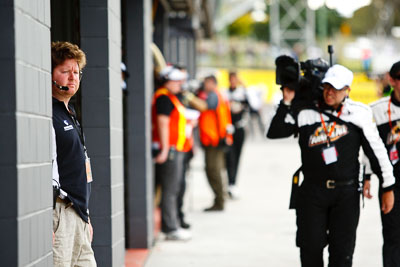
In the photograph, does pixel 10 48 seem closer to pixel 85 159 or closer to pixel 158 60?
pixel 85 159

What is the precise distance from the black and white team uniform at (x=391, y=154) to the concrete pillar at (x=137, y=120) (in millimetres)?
2756

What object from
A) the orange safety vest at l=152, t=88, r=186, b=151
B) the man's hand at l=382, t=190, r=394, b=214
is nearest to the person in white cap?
the orange safety vest at l=152, t=88, r=186, b=151

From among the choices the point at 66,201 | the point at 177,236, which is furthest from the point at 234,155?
the point at 66,201

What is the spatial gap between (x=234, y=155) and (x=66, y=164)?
30.3ft

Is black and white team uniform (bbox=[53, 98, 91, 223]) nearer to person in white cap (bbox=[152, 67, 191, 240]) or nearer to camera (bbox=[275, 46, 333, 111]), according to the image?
camera (bbox=[275, 46, 333, 111])

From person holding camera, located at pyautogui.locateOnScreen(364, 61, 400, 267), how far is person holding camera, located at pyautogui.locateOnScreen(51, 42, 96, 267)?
248 cm

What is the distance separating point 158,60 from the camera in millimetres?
10219

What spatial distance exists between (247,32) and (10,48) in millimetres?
83690

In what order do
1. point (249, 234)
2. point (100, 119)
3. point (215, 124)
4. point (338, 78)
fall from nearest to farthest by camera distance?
1. point (338, 78)
2. point (100, 119)
3. point (249, 234)
4. point (215, 124)

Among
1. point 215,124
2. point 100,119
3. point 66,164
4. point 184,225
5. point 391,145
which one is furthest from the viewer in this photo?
point 215,124

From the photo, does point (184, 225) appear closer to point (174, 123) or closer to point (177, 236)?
point (177, 236)

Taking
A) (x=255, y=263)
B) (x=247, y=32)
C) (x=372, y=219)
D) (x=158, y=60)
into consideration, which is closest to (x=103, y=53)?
(x=255, y=263)

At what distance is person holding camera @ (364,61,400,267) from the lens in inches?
233

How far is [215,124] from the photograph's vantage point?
11.6m
